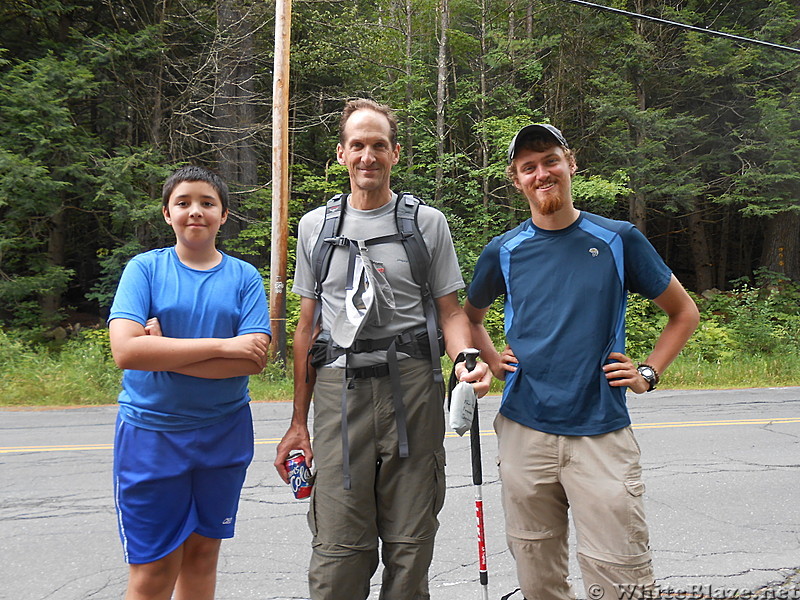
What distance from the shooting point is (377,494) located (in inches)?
96.3

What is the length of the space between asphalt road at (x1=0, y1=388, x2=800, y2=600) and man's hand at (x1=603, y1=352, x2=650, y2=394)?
1.55 meters

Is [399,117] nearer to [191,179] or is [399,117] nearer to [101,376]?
[101,376]

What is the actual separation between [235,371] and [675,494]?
4.02m

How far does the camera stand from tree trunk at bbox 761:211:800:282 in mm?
17562

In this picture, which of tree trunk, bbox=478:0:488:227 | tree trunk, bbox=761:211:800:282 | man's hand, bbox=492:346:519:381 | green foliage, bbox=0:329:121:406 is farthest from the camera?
tree trunk, bbox=761:211:800:282

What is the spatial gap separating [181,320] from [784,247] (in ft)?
63.2

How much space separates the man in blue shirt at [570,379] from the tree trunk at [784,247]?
1773 centimetres

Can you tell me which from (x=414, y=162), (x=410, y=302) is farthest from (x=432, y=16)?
(x=410, y=302)

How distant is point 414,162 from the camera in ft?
57.3

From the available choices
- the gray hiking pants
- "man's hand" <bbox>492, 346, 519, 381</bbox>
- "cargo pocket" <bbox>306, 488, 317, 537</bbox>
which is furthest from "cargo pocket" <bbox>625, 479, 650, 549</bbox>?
"cargo pocket" <bbox>306, 488, 317, 537</bbox>

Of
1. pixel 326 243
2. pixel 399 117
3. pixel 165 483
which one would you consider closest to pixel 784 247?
pixel 399 117

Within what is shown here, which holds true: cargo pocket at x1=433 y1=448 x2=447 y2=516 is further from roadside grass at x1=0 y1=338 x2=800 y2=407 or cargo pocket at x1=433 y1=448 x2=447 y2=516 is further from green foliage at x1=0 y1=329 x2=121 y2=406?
green foliage at x1=0 y1=329 x2=121 y2=406

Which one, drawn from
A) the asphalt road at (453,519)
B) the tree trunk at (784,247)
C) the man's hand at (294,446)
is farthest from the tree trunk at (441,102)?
the man's hand at (294,446)

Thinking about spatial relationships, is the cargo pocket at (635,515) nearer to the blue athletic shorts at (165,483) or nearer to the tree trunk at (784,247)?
the blue athletic shorts at (165,483)
